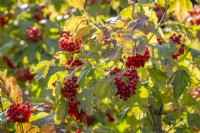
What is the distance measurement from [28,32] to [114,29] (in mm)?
1758

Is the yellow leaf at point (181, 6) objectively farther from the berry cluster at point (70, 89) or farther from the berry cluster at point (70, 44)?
the berry cluster at point (70, 89)

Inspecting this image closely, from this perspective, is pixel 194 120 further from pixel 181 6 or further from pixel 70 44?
pixel 70 44

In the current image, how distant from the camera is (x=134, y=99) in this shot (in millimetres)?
2473

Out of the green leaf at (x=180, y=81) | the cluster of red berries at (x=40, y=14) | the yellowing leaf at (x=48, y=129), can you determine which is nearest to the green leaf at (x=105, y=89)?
the yellowing leaf at (x=48, y=129)

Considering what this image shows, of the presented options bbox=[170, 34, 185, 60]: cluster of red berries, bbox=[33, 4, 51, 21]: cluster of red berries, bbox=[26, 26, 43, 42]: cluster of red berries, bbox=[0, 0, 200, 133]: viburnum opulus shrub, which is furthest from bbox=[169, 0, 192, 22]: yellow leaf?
bbox=[33, 4, 51, 21]: cluster of red berries

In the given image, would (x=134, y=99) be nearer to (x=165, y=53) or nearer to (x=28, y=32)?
(x=165, y=53)

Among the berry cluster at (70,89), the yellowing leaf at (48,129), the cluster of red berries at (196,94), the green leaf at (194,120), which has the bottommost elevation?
the green leaf at (194,120)

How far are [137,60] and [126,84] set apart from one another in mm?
129

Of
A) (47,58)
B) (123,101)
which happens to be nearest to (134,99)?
(123,101)

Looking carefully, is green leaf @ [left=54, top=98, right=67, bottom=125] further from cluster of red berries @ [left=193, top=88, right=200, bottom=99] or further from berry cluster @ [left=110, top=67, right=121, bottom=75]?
cluster of red berries @ [left=193, top=88, right=200, bottom=99]

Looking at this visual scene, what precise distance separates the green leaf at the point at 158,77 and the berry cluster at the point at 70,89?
1.27ft

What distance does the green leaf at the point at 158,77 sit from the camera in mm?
2535

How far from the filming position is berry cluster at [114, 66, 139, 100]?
90.3 inches

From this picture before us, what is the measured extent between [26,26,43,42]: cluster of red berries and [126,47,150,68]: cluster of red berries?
6.24ft
